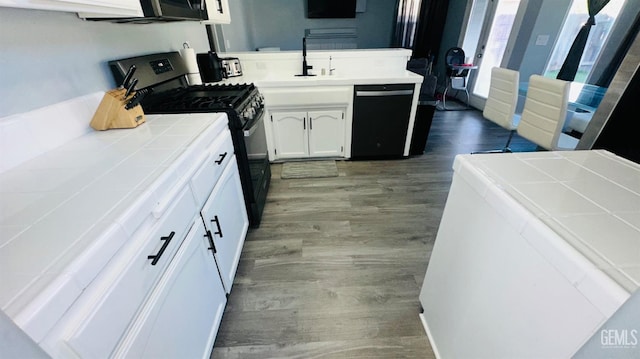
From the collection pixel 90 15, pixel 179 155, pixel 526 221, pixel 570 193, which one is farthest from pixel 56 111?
pixel 570 193

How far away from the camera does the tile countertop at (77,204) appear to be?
0.44 m

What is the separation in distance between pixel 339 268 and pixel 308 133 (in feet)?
4.88

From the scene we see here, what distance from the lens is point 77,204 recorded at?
63cm

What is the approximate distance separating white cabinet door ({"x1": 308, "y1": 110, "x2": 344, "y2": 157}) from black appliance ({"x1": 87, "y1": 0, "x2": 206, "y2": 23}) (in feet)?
3.95

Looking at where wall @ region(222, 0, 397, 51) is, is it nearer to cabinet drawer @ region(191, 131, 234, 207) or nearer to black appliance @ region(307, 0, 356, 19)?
black appliance @ region(307, 0, 356, 19)

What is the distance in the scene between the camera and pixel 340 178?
98.7 inches

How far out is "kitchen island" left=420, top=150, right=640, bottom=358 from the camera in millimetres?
489

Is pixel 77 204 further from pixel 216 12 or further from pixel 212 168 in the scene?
pixel 216 12

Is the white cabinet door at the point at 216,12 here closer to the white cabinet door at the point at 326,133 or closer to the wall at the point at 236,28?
the wall at the point at 236,28

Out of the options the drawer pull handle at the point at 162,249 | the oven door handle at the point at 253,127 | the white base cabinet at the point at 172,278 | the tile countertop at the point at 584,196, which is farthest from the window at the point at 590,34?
the drawer pull handle at the point at 162,249

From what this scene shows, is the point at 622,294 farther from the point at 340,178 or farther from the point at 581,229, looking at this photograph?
the point at 340,178

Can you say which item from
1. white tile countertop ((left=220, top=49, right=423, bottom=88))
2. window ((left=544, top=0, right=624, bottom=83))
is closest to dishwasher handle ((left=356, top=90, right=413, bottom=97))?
white tile countertop ((left=220, top=49, right=423, bottom=88))

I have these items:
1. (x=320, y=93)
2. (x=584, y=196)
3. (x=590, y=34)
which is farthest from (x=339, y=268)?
(x=590, y=34)

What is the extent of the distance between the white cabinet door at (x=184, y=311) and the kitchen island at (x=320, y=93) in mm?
1688
